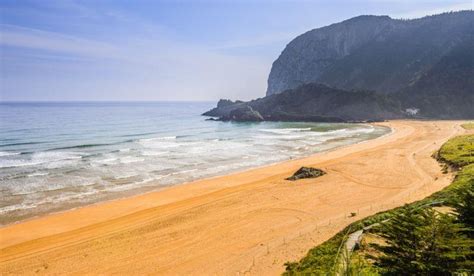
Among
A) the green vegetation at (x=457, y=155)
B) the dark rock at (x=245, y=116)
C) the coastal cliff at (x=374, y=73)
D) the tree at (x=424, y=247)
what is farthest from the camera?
the dark rock at (x=245, y=116)

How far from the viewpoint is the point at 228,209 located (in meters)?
19.6

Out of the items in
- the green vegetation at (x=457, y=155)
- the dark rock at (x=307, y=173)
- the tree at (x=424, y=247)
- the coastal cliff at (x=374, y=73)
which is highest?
the coastal cliff at (x=374, y=73)

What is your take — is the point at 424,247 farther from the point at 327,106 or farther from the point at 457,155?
the point at 327,106

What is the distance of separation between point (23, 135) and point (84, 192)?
4303 centimetres

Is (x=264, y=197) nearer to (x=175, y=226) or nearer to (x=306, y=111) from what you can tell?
(x=175, y=226)

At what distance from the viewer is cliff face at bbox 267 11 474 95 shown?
134 meters

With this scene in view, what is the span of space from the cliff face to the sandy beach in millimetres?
A: 114607

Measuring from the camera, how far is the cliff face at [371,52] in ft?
438

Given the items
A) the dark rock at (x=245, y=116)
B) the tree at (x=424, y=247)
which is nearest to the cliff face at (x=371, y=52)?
the dark rock at (x=245, y=116)

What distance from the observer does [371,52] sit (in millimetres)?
152250

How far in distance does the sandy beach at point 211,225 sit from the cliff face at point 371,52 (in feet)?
376

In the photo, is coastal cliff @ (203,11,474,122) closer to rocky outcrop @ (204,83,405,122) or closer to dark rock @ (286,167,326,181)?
rocky outcrop @ (204,83,405,122)

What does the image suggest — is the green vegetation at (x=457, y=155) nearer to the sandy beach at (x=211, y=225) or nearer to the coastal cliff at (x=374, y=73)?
the sandy beach at (x=211, y=225)

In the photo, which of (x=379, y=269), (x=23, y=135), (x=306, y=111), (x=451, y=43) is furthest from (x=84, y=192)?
(x=451, y=43)
